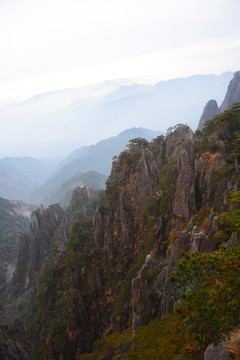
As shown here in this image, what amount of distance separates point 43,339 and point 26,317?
25.3m

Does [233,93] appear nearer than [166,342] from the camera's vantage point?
No

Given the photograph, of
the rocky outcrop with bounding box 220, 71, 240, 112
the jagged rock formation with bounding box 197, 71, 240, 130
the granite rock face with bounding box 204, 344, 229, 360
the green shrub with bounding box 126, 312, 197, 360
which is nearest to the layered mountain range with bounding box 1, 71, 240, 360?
the green shrub with bounding box 126, 312, 197, 360

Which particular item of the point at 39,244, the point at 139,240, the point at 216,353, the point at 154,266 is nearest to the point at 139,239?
the point at 139,240

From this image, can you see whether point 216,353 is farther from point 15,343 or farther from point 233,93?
point 233,93

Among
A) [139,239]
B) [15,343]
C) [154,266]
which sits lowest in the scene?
[15,343]

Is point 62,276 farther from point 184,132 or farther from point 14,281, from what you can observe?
point 14,281

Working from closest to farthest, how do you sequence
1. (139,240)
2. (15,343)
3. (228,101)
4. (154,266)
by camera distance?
1. (154,266)
2. (15,343)
3. (139,240)
4. (228,101)

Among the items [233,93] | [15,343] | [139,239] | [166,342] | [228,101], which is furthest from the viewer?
[228,101]

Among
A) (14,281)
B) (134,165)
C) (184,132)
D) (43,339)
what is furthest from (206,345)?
(14,281)

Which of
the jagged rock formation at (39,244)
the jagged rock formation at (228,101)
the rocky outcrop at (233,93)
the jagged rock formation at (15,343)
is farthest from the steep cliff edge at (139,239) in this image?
the rocky outcrop at (233,93)

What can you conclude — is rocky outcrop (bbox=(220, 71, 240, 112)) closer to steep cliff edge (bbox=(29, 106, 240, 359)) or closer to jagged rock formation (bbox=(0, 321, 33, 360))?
steep cliff edge (bbox=(29, 106, 240, 359))

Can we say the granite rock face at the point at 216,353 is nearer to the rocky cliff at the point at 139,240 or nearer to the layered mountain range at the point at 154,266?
the layered mountain range at the point at 154,266

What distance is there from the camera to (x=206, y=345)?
344 inches

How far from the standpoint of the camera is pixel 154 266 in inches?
765
